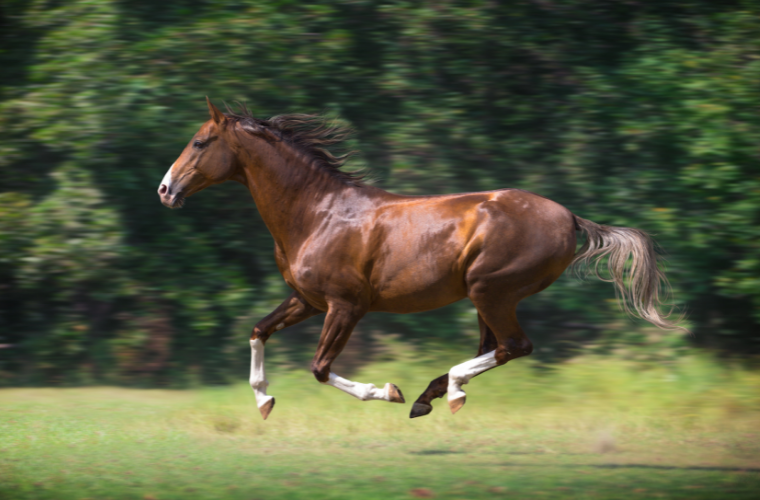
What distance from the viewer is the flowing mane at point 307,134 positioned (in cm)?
485

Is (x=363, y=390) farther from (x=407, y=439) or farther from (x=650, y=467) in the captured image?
(x=650, y=467)

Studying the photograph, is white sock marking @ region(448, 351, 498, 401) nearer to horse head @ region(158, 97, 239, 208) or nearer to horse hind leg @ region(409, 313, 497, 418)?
horse hind leg @ region(409, 313, 497, 418)

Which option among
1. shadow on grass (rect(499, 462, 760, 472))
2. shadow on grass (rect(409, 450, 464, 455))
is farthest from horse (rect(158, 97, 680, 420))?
shadow on grass (rect(499, 462, 760, 472))

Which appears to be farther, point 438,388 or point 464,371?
point 438,388

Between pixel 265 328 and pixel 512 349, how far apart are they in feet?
5.44

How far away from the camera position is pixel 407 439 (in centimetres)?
A: 566

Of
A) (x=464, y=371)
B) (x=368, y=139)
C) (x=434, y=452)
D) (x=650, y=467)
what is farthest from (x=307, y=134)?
(x=650, y=467)

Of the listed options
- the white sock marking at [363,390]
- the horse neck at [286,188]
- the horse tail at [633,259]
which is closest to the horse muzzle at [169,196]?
the horse neck at [286,188]

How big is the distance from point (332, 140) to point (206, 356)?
3.23 metres

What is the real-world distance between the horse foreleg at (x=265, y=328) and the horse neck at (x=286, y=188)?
1.31ft

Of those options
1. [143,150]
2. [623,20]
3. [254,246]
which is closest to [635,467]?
[254,246]

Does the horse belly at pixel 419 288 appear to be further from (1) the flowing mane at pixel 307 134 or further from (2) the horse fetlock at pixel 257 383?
(2) the horse fetlock at pixel 257 383

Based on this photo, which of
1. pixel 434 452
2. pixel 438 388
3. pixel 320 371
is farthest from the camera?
pixel 434 452

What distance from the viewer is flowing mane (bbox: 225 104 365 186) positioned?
485 cm
